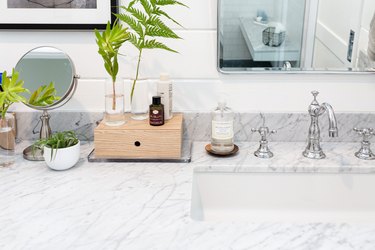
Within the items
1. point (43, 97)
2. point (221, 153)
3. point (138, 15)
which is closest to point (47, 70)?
point (43, 97)

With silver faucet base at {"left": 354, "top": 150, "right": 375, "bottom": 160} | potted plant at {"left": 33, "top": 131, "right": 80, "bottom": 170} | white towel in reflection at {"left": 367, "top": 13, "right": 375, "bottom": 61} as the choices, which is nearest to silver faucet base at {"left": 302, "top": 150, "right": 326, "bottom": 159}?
silver faucet base at {"left": 354, "top": 150, "right": 375, "bottom": 160}

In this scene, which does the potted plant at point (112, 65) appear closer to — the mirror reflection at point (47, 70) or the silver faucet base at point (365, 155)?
the mirror reflection at point (47, 70)

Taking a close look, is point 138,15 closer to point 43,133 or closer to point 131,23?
point 131,23

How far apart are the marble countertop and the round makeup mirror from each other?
0.21 metres

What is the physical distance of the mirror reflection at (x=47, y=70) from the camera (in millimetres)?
1496

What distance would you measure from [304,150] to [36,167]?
800mm

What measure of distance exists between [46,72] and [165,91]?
0.36 metres

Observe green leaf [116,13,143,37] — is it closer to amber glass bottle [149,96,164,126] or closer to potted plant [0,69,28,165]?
amber glass bottle [149,96,164,126]

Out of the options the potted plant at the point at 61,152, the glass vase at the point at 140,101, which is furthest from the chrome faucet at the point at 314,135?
the potted plant at the point at 61,152

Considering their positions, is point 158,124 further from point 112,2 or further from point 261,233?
point 261,233

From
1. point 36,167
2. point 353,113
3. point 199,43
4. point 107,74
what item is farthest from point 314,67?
point 36,167

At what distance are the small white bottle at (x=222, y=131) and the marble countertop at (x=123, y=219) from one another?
132 millimetres

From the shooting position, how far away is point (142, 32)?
142 centimetres

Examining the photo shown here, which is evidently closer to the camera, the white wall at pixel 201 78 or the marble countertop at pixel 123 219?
the marble countertop at pixel 123 219
